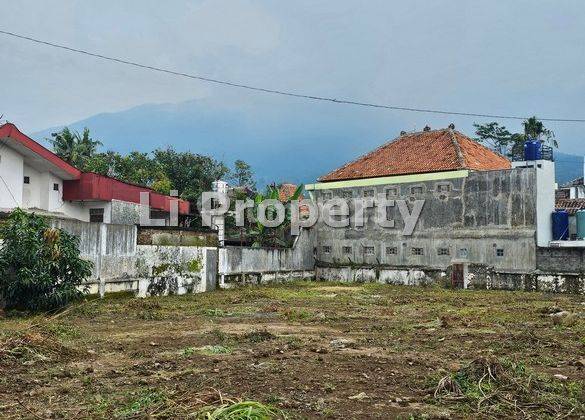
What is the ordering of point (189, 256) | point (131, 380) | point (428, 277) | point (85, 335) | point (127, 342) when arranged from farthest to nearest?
point (428, 277) < point (189, 256) < point (85, 335) < point (127, 342) < point (131, 380)

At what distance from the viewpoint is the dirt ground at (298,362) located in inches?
249

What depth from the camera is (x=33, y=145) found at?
2286 cm

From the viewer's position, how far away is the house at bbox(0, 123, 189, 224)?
74.8 feet

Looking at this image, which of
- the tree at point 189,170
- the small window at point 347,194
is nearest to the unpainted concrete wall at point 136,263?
the small window at point 347,194

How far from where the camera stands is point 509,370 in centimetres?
758

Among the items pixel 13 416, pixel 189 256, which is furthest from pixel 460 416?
pixel 189 256

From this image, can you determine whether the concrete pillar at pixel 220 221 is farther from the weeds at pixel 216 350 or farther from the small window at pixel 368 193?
the weeds at pixel 216 350

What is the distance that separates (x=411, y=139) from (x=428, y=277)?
876 cm

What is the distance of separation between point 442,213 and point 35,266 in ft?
62.7

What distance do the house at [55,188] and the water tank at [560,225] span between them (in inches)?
751

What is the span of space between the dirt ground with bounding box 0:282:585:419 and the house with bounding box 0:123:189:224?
31.2ft

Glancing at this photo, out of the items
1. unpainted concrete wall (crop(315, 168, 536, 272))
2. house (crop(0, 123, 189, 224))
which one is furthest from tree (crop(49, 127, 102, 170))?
unpainted concrete wall (crop(315, 168, 536, 272))

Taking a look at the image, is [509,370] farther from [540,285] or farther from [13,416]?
[540,285]

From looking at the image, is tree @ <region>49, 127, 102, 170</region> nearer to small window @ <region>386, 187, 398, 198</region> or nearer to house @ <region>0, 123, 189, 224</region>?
house @ <region>0, 123, 189, 224</region>
